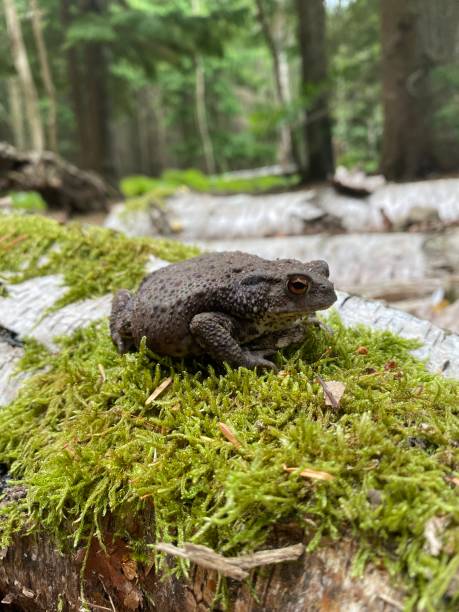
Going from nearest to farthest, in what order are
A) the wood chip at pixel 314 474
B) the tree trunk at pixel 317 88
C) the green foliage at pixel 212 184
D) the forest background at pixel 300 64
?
the wood chip at pixel 314 474, the forest background at pixel 300 64, the tree trunk at pixel 317 88, the green foliage at pixel 212 184

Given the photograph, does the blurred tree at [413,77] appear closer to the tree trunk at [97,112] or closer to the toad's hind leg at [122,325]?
the tree trunk at [97,112]

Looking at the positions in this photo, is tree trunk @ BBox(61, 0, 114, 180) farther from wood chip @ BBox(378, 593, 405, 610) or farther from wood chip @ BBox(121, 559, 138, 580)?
wood chip @ BBox(378, 593, 405, 610)

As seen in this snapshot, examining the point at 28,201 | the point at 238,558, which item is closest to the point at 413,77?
the point at 28,201

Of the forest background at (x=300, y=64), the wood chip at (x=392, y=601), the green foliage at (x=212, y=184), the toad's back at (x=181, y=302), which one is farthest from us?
the green foliage at (x=212, y=184)

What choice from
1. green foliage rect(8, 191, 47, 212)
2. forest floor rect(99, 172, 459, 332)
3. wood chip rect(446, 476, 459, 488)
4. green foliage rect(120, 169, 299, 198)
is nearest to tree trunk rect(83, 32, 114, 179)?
green foliage rect(120, 169, 299, 198)

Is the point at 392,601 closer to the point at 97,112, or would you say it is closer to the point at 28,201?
the point at 28,201

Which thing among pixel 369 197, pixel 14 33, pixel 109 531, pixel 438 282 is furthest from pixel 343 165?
pixel 109 531

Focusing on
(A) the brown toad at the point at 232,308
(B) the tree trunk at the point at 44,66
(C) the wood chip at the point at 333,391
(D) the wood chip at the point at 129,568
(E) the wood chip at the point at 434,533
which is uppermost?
(B) the tree trunk at the point at 44,66

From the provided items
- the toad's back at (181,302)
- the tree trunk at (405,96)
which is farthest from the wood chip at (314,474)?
the tree trunk at (405,96)
